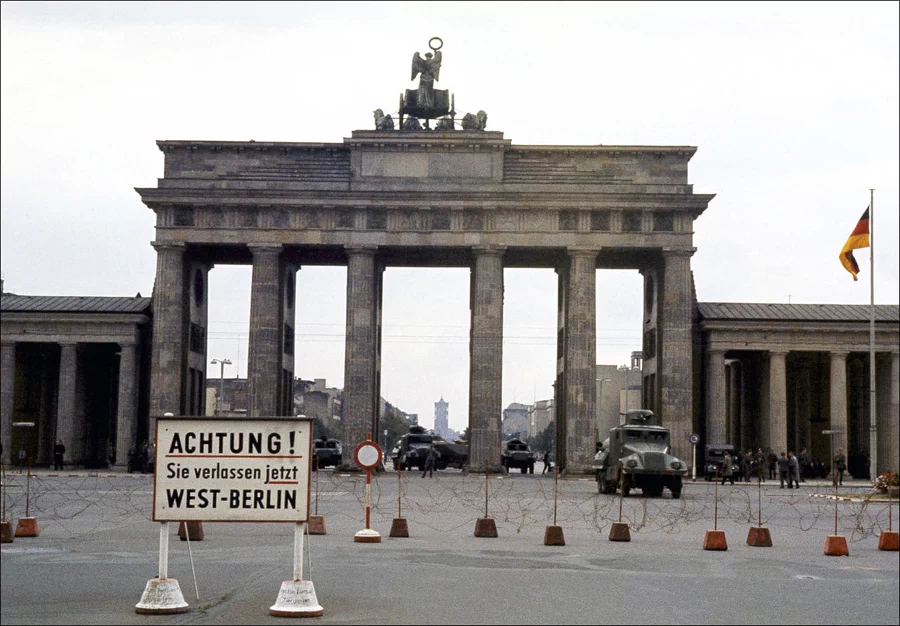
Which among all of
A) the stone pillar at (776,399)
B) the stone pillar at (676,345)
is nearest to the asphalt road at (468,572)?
the stone pillar at (676,345)

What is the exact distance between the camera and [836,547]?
22000mm

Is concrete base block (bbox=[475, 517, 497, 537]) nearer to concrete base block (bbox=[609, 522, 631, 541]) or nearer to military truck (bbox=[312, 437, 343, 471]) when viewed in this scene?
concrete base block (bbox=[609, 522, 631, 541])

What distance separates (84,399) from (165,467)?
64.9 meters

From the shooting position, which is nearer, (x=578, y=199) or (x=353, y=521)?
(x=353, y=521)

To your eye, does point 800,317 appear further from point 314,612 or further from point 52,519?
point 314,612

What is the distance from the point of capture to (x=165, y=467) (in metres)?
14.5

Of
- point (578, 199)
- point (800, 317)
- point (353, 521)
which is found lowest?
point (353, 521)

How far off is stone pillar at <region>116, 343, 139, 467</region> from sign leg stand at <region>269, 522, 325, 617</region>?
193 ft

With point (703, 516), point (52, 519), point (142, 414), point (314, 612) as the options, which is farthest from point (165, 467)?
point (142, 414)

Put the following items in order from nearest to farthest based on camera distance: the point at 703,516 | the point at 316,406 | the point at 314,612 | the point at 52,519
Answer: the point at 314,612 < the point at 52,519 < the point at 703,516 < the point at 316,406

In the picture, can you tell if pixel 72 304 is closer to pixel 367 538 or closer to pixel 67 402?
pixel 67 402

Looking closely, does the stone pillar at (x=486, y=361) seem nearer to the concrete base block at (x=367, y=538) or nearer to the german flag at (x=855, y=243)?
the german flag at (x=855, y=243)

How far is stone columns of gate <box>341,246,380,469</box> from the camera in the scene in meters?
70.5

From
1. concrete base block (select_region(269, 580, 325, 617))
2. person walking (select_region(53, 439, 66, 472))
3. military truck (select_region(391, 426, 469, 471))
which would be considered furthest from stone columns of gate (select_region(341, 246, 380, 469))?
concrete base block (select_region(269, 580, 325, 617))
